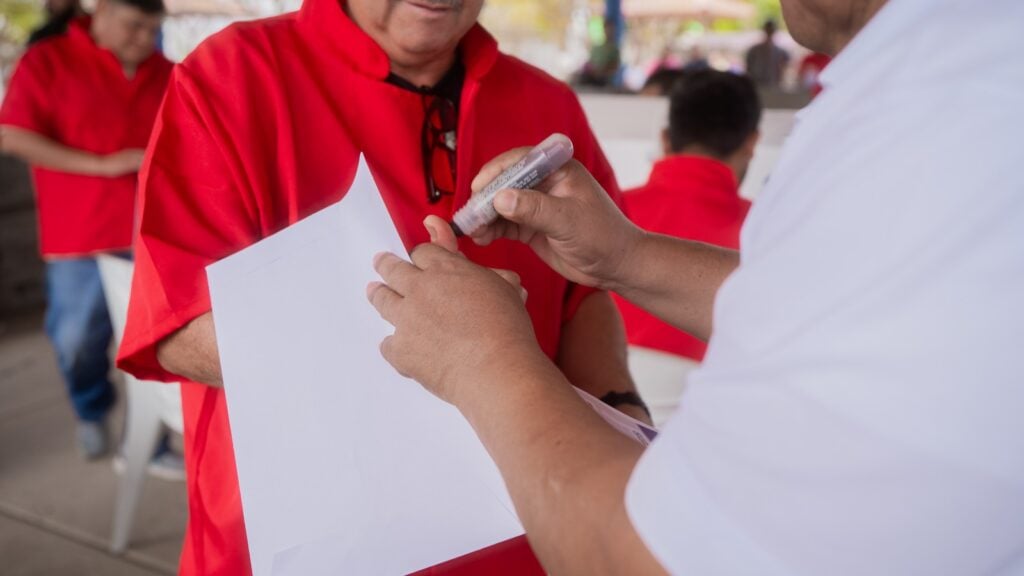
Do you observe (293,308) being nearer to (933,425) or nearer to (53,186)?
(933,425)

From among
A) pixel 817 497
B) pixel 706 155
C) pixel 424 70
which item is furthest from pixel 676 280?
pixel 706 155

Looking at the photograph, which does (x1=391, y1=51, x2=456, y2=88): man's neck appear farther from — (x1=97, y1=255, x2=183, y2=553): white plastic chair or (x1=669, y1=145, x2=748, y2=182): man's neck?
(x1=97, y1=255, x2=183, y2=553): white plastic chair

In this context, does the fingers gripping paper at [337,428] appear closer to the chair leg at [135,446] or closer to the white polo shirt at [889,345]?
the white polo shirt at [889,345]

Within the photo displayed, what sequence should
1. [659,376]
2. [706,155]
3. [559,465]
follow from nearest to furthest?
1. [559,465]
2. [659,376]
3. [706,155]

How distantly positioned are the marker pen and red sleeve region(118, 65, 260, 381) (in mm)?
312

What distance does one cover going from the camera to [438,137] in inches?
47.3

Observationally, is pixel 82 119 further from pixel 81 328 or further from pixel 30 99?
pixel 81 328

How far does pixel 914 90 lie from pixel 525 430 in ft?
1.20

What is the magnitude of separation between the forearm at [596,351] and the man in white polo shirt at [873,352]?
2.34ft

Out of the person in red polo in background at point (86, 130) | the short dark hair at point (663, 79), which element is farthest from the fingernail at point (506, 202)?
the short dark hair at point (663, 79)

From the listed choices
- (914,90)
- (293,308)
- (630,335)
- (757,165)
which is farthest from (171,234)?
(757,165)

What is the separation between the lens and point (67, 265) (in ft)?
10.8

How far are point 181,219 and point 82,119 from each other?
2446 millimetres

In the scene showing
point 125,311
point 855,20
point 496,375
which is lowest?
point 125,311
